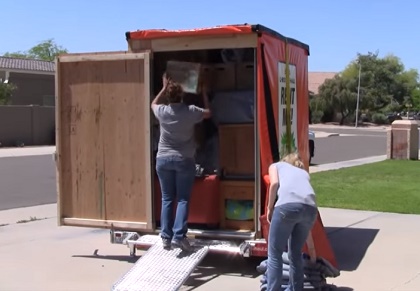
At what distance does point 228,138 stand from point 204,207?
2.99 ft

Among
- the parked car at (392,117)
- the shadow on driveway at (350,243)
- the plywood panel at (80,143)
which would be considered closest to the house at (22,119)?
the shadow on driveway at (350,243)

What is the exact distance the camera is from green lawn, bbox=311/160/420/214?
13461 mm

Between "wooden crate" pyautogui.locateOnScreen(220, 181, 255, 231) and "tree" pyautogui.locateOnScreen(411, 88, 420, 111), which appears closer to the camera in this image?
"wooden crate" pyautogui.locateOnScreen(220, 181, 255, 231)

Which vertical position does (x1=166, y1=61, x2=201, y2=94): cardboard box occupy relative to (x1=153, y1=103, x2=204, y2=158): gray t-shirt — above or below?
above

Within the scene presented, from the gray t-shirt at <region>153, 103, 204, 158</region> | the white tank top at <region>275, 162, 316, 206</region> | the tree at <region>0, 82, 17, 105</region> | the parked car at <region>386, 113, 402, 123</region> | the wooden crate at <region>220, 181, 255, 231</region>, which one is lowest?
the parked car at <region>386, 113, 402, 123</region>

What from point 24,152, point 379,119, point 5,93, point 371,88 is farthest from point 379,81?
point 24,152

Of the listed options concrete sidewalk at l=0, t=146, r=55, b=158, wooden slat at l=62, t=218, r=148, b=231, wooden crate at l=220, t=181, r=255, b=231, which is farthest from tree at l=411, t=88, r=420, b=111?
wooden slat at l=62, t=218, r=148, b=231

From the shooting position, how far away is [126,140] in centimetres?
848

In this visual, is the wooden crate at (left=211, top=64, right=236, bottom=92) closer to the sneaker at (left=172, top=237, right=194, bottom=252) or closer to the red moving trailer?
the red moving trailer

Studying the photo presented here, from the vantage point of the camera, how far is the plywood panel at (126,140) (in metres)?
8.38

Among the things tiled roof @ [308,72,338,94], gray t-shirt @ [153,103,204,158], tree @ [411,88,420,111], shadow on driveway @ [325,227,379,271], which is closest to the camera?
gray t-shirt @ [153,103,204,158]

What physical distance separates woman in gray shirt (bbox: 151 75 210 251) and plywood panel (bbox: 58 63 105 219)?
1111 millimetres

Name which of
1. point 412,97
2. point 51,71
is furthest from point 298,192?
point 412,97

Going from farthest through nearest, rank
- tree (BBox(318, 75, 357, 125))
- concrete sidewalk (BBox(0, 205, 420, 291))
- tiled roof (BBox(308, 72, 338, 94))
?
tiled roof (BBox(308, 72, 338, 94))
tree (BBox(318, 75, 357, 125))
concrete sidewalk (BBox(0, 205, 420, 291))
